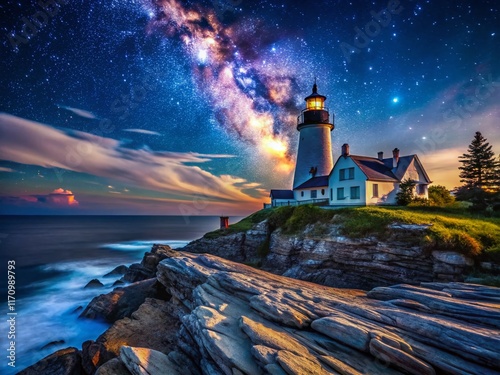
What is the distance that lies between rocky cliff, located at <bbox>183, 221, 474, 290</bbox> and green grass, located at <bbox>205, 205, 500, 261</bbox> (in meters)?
0.47

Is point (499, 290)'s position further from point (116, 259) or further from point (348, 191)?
point (116, 259)

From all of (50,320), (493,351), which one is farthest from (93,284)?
(493,351)

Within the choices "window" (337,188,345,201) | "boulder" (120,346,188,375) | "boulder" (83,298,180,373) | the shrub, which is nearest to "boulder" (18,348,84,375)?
"boulder" (83,298,180,373)

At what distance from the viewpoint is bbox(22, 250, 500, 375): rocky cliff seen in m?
6.09

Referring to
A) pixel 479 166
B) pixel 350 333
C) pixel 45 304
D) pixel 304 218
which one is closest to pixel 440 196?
pixel 479 166

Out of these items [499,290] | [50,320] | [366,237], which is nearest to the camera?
[499,290]

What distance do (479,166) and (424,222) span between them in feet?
65.7

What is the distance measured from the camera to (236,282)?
11555mm

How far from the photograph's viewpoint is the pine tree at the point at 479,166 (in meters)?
27.5

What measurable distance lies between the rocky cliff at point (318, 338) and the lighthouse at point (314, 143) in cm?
2724

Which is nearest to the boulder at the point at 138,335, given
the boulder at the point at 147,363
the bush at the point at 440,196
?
the boulder at the point at 147,363

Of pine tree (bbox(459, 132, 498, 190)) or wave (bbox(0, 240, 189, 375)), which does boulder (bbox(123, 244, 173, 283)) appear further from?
pine tree (bbox(459, 132, 498, 190))

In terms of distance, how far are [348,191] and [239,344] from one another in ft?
77.2

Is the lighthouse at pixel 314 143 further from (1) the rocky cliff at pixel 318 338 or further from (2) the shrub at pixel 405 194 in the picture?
(1) the rocky cliff at pixel 318 338
